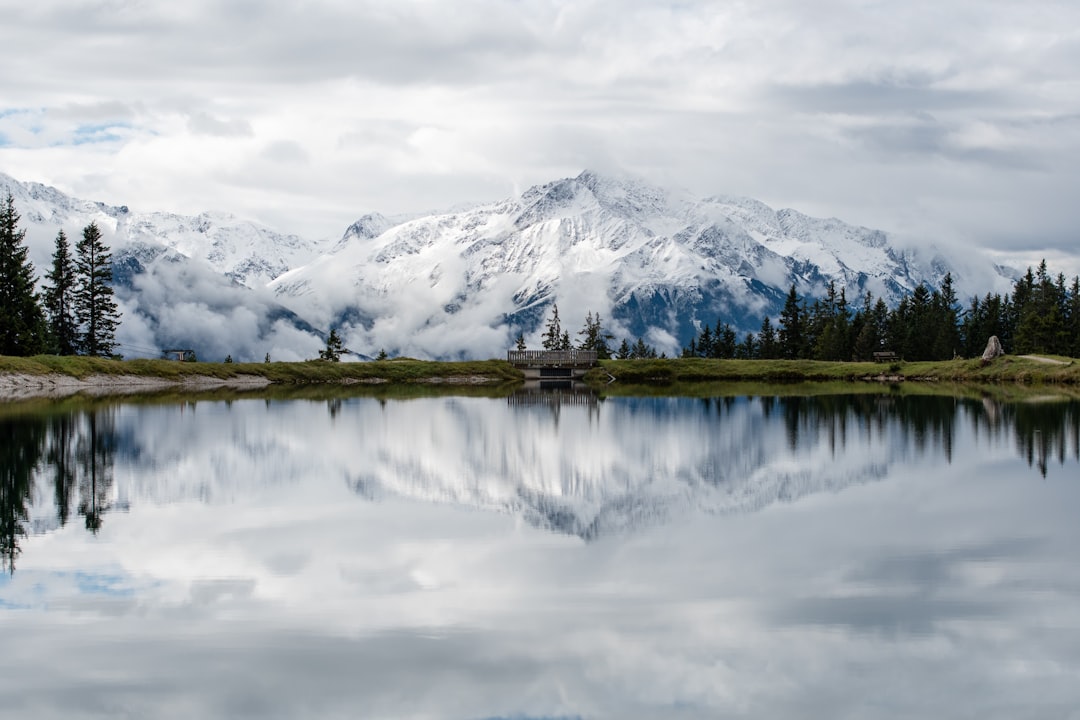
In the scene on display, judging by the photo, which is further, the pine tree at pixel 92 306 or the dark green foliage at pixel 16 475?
the pine tree at pixel 92 306

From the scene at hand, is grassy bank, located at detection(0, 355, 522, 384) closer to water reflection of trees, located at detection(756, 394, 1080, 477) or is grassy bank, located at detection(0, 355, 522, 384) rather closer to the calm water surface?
water reflection of trees, located at detection(756, 394, 1080, 477)

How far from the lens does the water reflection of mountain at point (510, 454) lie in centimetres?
3284

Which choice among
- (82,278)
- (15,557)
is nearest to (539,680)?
(15,557)

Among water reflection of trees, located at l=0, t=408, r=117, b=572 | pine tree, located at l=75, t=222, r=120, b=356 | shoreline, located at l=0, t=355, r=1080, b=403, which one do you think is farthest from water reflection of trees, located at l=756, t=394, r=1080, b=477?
pine tree, located at l=75, t=222, r=120, b=356

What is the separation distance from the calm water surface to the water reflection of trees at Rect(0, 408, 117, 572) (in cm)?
19

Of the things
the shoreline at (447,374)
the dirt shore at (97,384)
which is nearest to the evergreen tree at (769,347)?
the shoreline at (447,374)

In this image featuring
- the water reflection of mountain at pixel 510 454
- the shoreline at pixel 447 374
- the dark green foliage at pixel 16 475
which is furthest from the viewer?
the shoreline at pixel 447 374

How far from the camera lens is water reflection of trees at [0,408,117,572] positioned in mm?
28656

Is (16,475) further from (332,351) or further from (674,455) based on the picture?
(332,351)

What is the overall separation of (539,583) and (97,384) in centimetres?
9012

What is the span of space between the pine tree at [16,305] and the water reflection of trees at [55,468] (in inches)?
1847

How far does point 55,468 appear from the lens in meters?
38.3

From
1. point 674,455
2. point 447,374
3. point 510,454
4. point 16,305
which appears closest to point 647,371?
point 447,374

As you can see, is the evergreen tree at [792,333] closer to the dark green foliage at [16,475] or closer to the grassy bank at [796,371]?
the grassy bank at [796,371]
